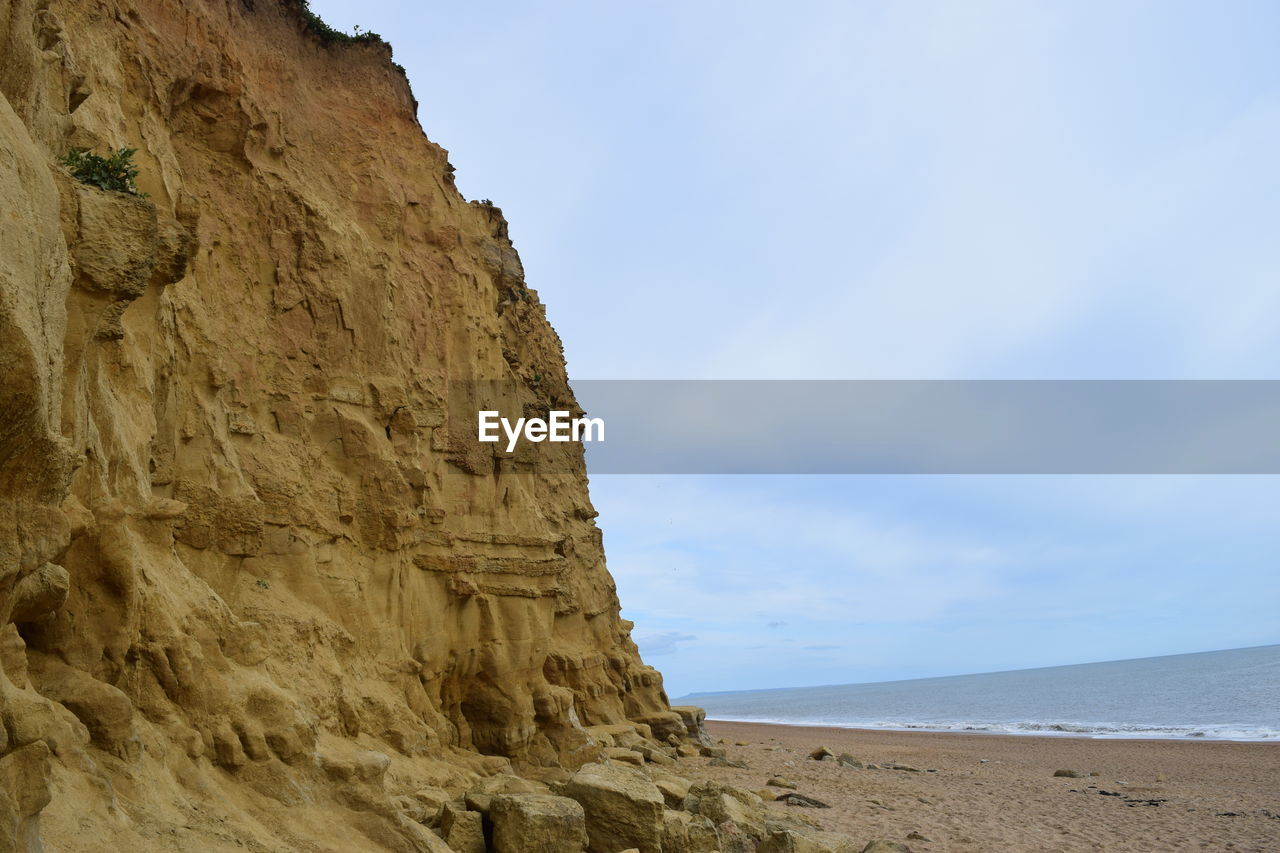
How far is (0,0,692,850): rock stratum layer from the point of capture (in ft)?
18.0

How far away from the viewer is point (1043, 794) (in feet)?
63.7

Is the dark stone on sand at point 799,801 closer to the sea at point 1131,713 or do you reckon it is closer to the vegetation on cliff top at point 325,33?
the vegetation on cliff top at point 325,33

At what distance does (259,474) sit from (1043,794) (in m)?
17.4

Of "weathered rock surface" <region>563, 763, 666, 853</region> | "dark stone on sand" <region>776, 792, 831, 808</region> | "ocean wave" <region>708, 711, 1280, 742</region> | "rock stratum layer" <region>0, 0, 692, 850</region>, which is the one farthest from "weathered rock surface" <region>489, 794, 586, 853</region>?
"ocean wave" <region>708, 711, 1280, 742</region>

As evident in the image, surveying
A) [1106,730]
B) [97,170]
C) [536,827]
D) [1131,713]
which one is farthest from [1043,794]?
[1131,713]

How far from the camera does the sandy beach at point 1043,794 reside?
14133 millimetres

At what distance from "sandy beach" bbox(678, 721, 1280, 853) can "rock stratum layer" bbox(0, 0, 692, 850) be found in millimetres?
4994

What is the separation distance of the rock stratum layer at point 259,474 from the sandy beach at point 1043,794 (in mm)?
4994

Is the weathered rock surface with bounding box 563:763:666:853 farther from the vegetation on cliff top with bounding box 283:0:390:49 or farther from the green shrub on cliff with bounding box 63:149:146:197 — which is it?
the vegetation on cliff top with bounding box 283:0:390:49

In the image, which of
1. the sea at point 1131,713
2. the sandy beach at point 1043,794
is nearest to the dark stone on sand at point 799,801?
the sandy beach at point 1043,794

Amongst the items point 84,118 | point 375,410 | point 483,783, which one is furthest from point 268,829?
point 375,410

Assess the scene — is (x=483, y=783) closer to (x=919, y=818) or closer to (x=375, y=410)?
(x=375, y=410)

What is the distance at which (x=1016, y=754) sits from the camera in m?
31.4

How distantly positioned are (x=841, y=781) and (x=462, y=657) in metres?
9.58
